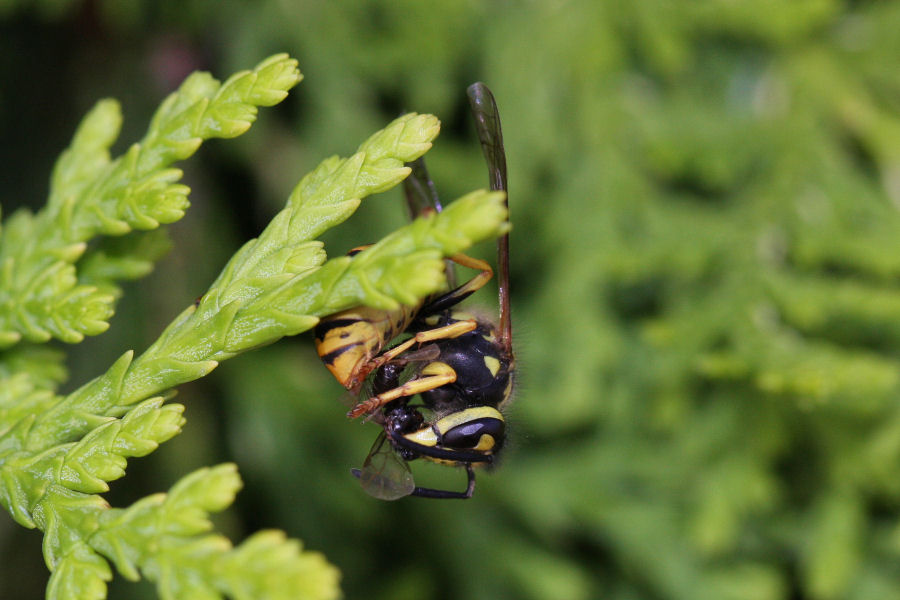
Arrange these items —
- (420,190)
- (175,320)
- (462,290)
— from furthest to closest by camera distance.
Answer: (420,190)
(462,290)
(175,320)

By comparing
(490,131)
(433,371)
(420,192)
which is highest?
(490,131)

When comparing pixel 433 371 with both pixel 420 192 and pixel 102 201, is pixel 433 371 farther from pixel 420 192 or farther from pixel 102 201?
pixel 102 201

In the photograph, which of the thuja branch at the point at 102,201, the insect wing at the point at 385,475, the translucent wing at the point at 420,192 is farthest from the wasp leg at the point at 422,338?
the thuja branch at the point at 102,201

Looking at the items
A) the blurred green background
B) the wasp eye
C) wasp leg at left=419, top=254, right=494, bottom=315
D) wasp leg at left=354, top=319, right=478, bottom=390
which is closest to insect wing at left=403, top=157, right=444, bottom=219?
wasp leg at left=419, top=254, right=494, bottom=315

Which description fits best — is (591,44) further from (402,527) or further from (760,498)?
(402,527)

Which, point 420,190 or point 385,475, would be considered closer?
point 385,475

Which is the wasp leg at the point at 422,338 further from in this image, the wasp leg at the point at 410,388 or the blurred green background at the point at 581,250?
the blurred green background at the point at 581,250

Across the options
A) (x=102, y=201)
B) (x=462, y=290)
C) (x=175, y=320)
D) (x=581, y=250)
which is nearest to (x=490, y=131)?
(x=462, y=290)

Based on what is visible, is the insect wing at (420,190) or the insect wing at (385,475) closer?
the insect wing at (385,475)
